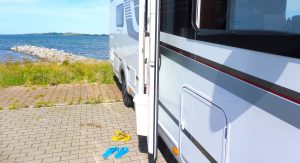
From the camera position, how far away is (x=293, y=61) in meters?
1.57

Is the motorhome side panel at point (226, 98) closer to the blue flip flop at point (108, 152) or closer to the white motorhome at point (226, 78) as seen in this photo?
the white motorhome at point (226, 78)

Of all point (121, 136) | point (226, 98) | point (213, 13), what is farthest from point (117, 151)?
point (213, 13)

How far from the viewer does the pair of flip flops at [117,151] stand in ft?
15.4

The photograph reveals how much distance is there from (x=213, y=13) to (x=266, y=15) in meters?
0.38

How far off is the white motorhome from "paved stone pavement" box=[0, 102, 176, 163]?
1545 millimetres

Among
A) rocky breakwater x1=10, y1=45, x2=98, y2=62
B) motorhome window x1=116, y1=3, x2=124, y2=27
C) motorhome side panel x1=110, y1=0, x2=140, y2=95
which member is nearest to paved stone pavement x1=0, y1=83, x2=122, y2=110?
motorhome side panel x1=110, y1=0, x2=140, y2=95

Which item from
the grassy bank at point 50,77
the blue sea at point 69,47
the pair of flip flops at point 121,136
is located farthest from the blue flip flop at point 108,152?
the blue sea at point 69,47

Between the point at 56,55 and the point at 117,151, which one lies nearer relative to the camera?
the point at 117,151

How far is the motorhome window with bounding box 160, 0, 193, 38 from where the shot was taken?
2.90 metres

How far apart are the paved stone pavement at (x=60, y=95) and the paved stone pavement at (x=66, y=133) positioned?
19.4 inches

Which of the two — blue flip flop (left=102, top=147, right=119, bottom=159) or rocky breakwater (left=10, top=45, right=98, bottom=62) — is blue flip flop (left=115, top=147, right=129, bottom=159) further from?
rocky breakwater (left=10, top=45, right=98, bottom=62)

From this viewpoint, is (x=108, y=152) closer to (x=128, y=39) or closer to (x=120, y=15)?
(x=128, y=39)

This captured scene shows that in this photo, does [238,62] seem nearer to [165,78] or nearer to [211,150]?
[211,150]

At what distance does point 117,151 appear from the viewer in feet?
15.8
